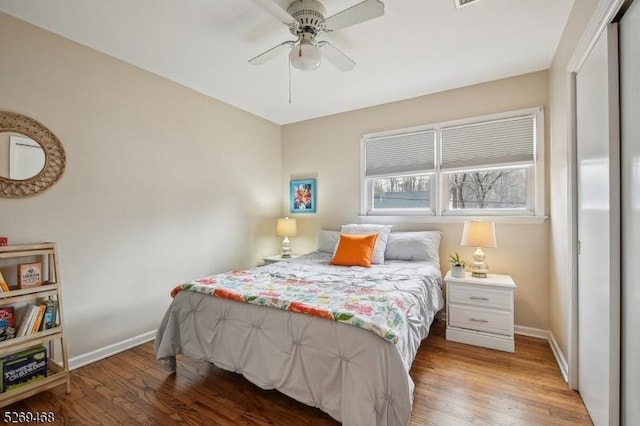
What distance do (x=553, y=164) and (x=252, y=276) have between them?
275 centimetres

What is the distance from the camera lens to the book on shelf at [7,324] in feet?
5.96

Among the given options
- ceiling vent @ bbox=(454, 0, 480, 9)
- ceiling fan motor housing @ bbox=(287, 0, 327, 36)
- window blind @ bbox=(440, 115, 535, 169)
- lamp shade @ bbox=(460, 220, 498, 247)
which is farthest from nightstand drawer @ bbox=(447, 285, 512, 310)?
ceiling fan motor housing @ bbox=(287, 0, 327, 36)

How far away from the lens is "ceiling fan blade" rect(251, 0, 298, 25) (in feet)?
5.43

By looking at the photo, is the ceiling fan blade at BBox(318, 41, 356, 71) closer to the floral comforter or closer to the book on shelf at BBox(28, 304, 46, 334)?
the floral comforter

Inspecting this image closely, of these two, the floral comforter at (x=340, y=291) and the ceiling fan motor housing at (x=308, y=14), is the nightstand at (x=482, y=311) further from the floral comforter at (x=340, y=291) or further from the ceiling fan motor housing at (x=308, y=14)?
the ceiling fan motor housing at (x=308, y=14)

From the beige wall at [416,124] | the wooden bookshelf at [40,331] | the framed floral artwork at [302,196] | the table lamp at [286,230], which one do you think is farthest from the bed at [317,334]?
the framed floral artwork at [302,196]

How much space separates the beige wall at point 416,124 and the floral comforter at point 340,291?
2.81ft

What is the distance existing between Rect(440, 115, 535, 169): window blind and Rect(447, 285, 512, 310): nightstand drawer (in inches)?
51.7

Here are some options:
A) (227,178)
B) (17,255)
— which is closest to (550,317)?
(227,178)

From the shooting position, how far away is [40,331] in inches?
75.6

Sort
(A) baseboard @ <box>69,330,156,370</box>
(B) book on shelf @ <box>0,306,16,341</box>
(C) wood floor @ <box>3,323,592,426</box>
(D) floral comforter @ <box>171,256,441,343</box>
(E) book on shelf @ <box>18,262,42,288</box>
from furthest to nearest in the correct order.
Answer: (A) baseboard @ <box>69,330,156,370</box>, (E) book on shelf @ <box>18,262,42,288</box>, (B) book on shelf @ <box>0,306,16,341</box>, (C) wood floor @ <box>3,323,592,426</box>, (D) floral comforter @ <box>171,256,441,343</box>

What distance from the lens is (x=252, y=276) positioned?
93.7 inches

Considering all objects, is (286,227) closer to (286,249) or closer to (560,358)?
(286,249)

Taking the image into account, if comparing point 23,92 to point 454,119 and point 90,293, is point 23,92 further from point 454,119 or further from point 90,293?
point 454,119
